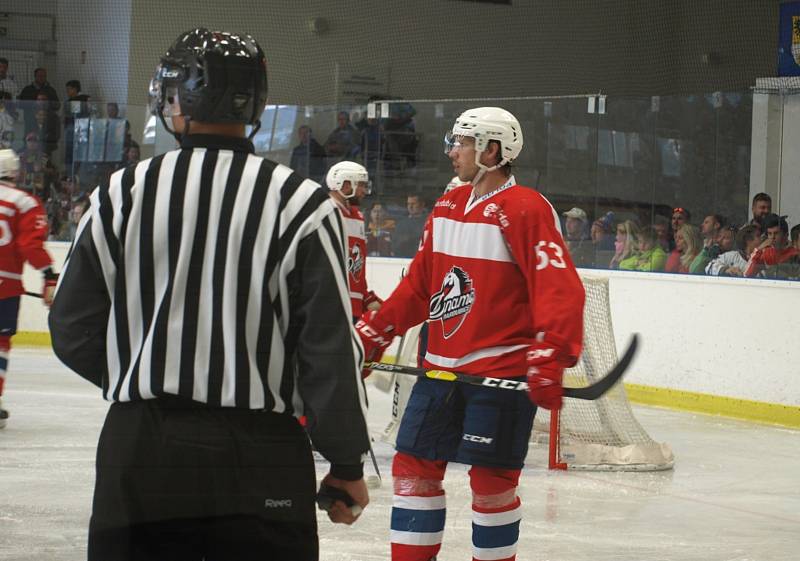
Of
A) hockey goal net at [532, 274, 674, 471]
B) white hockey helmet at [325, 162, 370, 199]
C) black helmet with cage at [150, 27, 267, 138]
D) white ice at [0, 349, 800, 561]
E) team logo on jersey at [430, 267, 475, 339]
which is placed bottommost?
white ice at [0, 349, 800, 561]

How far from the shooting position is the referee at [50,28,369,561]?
4.57 ft

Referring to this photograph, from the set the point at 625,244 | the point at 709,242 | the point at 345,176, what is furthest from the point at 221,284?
the point at 625,244

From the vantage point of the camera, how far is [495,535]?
2.65 metres

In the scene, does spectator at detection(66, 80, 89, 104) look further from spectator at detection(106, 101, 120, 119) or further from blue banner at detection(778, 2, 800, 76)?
blue banner at detection(778, 2, 800, 76)

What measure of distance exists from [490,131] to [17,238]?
126 inches

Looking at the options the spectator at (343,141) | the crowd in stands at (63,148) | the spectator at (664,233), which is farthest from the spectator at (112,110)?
the spectator at (664,233)

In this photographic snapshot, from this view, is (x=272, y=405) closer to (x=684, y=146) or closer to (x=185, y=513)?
(x=185, y=513)

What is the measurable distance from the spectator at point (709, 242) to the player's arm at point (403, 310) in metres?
4.17

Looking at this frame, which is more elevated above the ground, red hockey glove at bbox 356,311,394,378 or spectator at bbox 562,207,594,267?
spectator at bbox 562,207,594,267

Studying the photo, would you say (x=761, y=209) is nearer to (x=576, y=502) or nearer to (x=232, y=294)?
(x=576, y=502)

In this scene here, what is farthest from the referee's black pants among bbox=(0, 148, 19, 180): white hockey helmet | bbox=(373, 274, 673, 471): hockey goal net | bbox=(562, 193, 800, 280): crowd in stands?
bbox=(562, 193, 800, 280): crowd in stands

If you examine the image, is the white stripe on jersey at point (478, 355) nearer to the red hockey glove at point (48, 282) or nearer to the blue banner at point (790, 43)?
the red hockey glove at point (48, 282)

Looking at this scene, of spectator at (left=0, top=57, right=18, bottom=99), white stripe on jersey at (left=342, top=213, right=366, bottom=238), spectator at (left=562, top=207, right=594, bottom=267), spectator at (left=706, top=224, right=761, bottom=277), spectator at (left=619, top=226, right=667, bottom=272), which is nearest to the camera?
white stripe on jersey at (left=342, top=213, right=366, bottom=238)

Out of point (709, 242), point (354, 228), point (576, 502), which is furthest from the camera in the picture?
point (709, 242)
